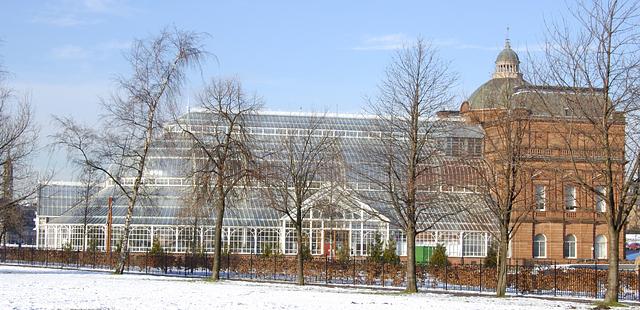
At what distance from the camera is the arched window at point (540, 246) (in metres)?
67.9

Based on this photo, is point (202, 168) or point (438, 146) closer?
point (438, 146)

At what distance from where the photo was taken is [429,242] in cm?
6219

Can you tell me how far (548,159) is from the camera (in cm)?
3044

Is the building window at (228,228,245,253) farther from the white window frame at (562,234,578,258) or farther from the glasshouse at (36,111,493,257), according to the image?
the white window frame at (562,234,578,258)

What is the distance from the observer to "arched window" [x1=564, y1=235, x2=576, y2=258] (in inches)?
2697

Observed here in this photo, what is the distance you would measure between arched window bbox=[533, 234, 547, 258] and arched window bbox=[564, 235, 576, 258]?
64.7 inches

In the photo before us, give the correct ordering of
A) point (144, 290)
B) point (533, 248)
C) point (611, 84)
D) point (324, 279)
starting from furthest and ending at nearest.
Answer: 1. point (533, 248)
2. point (324, 279)
3. point (144, 290)
4. point (611, 84)

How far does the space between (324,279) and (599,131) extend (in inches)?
818

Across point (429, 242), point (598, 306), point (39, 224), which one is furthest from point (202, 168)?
point (39, 224)

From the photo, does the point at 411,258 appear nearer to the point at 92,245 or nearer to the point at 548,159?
the point at 548,159

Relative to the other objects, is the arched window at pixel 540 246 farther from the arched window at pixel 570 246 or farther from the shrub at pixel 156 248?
the shrub at pixel 156 248

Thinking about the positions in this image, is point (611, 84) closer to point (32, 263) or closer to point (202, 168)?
point (202, 168)

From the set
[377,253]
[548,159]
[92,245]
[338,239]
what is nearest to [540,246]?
[338,239]

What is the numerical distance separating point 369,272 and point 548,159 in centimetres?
1553
